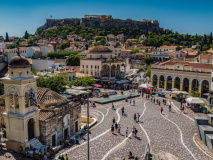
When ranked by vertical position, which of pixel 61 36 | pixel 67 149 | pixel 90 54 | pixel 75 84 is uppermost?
pixel 61 36

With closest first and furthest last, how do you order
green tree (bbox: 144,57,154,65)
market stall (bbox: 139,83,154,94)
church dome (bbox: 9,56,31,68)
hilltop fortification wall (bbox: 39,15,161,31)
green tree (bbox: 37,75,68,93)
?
church dome (bbox: 9,56,31,68), green tree (bbox: 37,75,68,93), market stall (bbox: 139,83,154,94), green tree (bbox: 144,57,154,65), hilltop fortification wall (bbox: 39,15,161,31)

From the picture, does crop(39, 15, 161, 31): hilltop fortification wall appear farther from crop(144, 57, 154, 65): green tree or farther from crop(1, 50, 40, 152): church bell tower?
crop(1, 50, 40, 152): church bell tower

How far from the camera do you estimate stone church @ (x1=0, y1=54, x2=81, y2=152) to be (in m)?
17.4

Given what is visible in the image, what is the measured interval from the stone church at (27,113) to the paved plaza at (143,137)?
1.84 m

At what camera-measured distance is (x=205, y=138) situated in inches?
750

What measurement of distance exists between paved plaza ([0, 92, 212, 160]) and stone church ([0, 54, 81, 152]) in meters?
1.84

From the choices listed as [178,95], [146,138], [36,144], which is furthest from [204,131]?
[178,95]

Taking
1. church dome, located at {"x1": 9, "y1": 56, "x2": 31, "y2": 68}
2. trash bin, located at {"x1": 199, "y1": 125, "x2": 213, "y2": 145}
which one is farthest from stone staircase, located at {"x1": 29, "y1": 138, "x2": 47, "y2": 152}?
trash bin, located at {"x1": 199, "y1": 125, "x2": 213, "y2": 145}

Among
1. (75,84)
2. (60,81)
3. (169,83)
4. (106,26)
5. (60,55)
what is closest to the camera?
(60,81)

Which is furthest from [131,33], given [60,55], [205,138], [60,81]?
[205,138]

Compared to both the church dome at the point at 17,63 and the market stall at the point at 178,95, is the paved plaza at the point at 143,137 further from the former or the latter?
the church dome at the point at 17,63

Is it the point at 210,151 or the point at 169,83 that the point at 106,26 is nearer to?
the point at 169,83

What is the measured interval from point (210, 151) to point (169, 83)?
29.1m

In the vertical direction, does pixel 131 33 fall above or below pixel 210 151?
above
